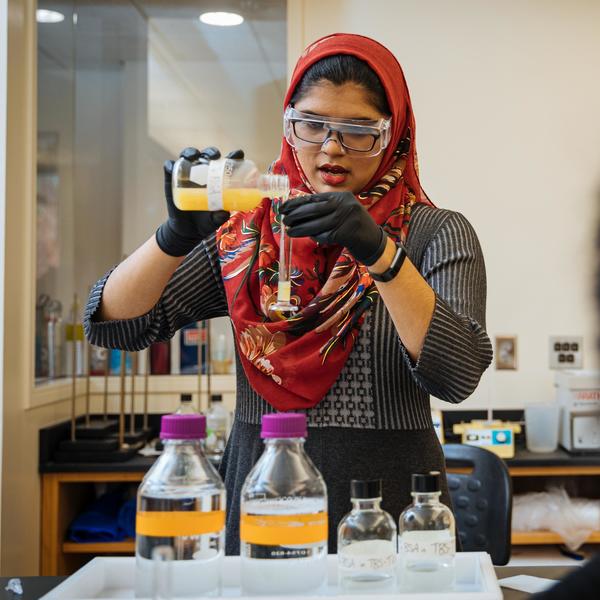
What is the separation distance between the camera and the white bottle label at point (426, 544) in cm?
84

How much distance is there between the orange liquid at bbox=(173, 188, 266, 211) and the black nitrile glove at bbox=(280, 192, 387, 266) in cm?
5

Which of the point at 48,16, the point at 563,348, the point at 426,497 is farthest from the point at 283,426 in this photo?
the point at 48,16

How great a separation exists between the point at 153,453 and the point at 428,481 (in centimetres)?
200

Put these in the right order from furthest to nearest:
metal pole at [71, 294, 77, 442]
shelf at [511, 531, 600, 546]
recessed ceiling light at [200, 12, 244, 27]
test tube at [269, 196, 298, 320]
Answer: recessed ceiling light at [200, 12, 244, 27] < metal pole at [71, 294, 77, 442] < shelf at [511, 531, 600, 546] < test tube at [269, 196, 298, 320]

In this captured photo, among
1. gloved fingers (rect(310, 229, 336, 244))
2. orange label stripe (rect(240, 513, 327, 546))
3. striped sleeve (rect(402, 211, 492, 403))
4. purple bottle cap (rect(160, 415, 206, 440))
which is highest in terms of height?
gloved fingers (rect(310, 229, 336, 244))

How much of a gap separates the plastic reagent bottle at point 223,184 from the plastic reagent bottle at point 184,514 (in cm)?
26

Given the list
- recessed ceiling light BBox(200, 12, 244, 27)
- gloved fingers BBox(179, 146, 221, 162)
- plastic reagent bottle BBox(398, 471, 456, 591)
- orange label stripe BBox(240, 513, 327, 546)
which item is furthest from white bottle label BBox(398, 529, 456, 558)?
recessed ceiling light BBox(200, 12, 244, 27)

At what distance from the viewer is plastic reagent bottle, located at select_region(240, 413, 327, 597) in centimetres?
77

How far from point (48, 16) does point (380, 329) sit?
7.36ft

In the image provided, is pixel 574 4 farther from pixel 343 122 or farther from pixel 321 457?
pixel 321 457

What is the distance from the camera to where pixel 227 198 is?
3.03 ft

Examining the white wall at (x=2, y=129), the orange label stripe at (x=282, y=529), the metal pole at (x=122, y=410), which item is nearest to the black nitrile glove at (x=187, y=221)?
the orange label stripe at (x=282, y=529)

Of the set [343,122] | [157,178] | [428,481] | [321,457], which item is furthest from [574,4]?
[428,481]

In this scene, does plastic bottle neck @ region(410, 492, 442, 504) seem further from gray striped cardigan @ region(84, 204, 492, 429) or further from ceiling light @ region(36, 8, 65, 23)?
ceiling light @ region(36, 8, 65, 23)
